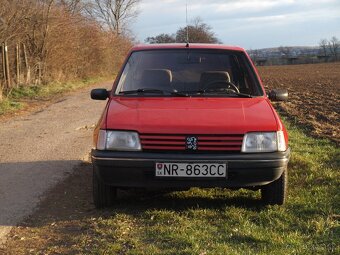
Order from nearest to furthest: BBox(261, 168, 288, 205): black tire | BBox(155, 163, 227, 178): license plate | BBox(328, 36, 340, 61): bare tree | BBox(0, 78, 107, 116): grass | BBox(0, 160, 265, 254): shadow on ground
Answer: BBox(0, 160, 265, 254): shadow on ground → BBox(155, 163, 227, 178): license plate → BBox(261, 168, 288, 205): black tire → BBox(0, 78, 107, 116): grass → BBox(328, 36, 340, 61): bare tree

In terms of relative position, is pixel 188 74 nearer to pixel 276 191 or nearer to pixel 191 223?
pixel 276 191

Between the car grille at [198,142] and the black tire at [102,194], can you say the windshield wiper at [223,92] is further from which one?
the black tire at [102,194]

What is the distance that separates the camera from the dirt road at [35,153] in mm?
5637

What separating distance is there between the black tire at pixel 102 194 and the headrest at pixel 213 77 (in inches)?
65.3

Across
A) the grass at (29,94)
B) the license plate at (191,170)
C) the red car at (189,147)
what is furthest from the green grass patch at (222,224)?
the grass at (29,94)

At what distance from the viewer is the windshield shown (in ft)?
19.1

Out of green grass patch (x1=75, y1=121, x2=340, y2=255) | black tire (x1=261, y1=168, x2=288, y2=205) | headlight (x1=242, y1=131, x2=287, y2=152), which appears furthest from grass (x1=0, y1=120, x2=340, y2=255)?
headlight (x1=242, y1=131, x2=287, y2=152)

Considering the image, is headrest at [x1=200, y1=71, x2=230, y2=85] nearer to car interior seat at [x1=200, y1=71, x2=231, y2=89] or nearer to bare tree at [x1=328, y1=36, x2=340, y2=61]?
car interior seat at [x1=200, y1=71, x2=231, y2=89]

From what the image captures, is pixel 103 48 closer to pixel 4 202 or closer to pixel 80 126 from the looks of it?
pixel 80 126

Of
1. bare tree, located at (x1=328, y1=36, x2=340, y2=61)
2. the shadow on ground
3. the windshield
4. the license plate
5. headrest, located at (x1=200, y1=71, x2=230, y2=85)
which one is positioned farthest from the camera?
bare tree, located at (x1=328, y1=36, x2=340, y2=61)

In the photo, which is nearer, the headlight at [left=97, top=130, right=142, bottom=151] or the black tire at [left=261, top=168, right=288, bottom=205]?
the headlight at [left=97, top=130, right=142, bottom=151]

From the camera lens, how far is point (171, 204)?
5.43m

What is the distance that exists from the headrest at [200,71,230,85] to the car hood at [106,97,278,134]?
0.55 metres

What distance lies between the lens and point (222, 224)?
4703 millimetres
